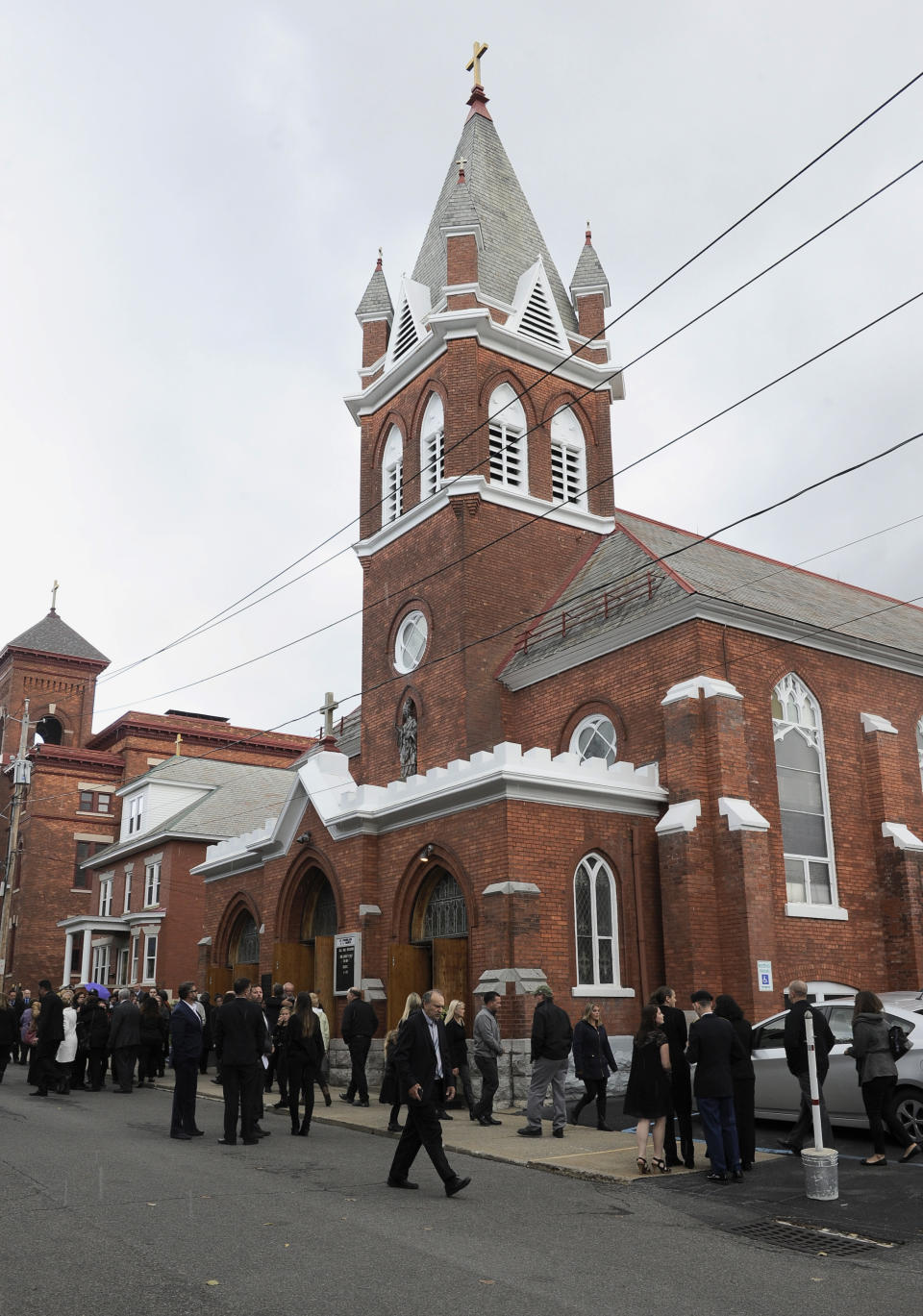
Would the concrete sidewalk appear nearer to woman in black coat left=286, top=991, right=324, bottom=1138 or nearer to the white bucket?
woman in black coat left=286, top=991, right=324, bottom=1138

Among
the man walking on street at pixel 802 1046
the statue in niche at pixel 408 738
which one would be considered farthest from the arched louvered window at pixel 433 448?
the man walking on street at pixel 802 1046

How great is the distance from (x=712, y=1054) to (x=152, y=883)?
2907 centimetres

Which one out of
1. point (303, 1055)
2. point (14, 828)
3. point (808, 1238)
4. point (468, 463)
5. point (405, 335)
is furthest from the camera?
point (14, 828)

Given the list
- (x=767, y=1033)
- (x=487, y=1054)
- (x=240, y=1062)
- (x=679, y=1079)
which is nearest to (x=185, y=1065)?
(x=240, y=1062)

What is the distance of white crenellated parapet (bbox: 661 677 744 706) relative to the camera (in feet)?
63.9

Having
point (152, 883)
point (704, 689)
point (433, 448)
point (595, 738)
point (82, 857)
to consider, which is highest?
point (433, 448)

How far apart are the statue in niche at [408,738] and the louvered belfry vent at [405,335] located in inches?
352

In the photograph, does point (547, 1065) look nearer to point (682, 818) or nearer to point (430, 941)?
point (682, 818)

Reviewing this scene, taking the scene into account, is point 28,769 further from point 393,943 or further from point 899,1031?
point 899,1031

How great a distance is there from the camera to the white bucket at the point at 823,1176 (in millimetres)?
9633

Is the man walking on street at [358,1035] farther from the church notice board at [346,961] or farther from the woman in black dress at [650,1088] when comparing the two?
the woman in black dress at [650,1088]

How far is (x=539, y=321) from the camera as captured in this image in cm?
2758

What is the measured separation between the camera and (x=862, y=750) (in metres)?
22.1

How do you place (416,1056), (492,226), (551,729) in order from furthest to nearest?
(492,226) < (551,729) < (416,1056)
